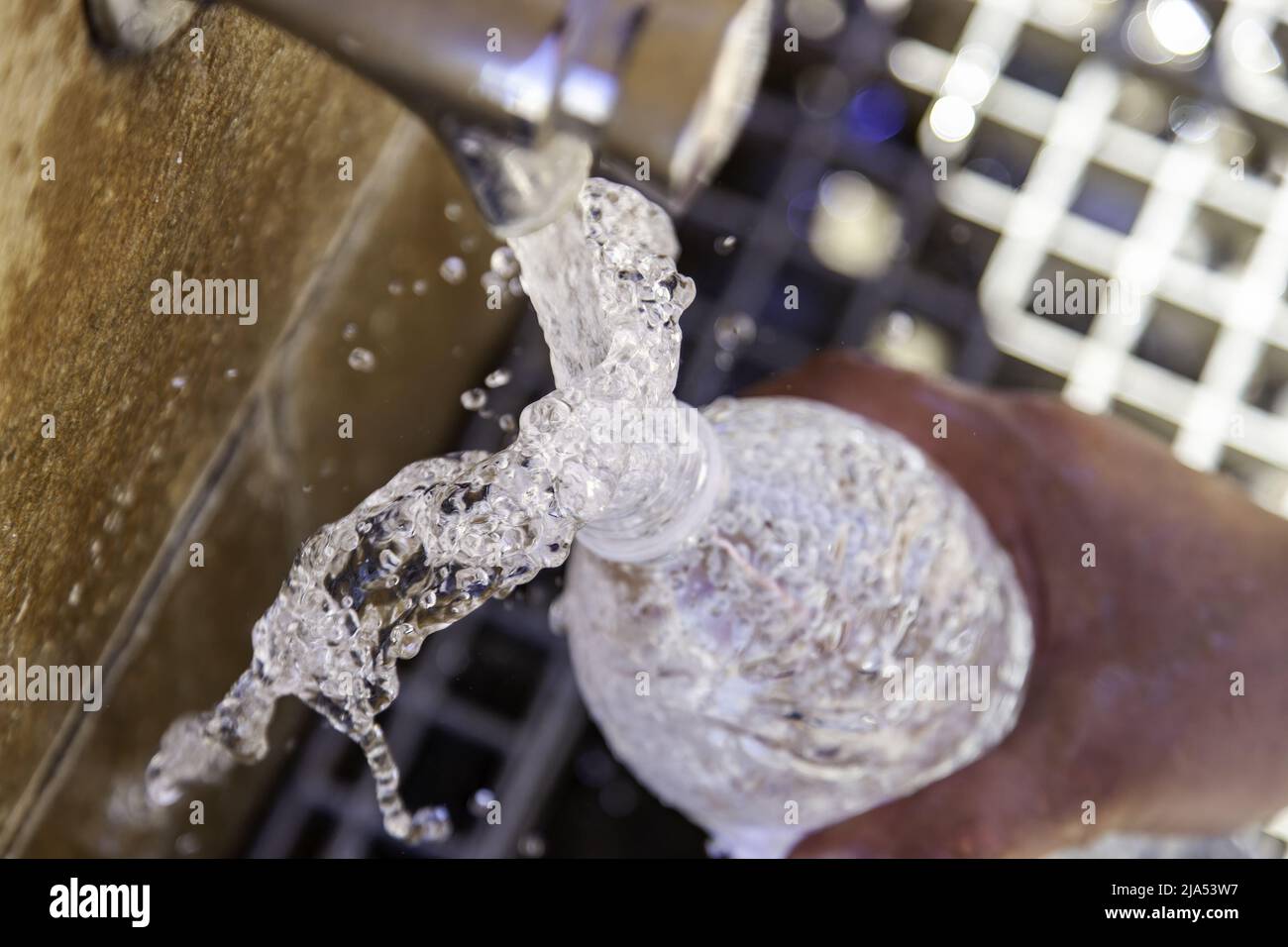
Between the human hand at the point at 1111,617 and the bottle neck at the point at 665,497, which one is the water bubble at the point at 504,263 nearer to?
the human hand at the point at 1111,617

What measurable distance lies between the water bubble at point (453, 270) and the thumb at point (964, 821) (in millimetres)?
325

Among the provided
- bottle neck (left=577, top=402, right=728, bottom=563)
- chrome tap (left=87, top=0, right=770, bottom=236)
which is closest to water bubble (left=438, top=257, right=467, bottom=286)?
bottle neck (left=577, top=402, right=728, bottom=563)

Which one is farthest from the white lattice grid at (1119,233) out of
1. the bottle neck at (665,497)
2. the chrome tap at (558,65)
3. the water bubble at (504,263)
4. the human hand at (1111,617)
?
the chrome tap at (558,65)

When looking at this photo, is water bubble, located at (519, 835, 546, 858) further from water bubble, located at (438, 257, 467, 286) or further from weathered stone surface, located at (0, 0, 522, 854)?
water bubble, located at (438, 257, 467, 286)

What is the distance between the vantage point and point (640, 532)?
38 centimetres

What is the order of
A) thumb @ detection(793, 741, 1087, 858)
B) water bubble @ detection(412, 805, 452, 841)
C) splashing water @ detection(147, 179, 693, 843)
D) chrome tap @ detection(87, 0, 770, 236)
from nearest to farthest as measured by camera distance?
chrome tap @ detection(87, 0, 770, 236) < splashing water @ detection(147, 179, 693, 843) < thumb @ detection(793, 741, 1087, 858) < water bubble @ detection(412, 805, 452, 841)

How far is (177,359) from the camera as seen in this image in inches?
16.3

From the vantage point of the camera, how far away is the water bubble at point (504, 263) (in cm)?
61

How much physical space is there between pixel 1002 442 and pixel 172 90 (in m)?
0.41

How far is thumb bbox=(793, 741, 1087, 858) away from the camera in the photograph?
515 millimetres
